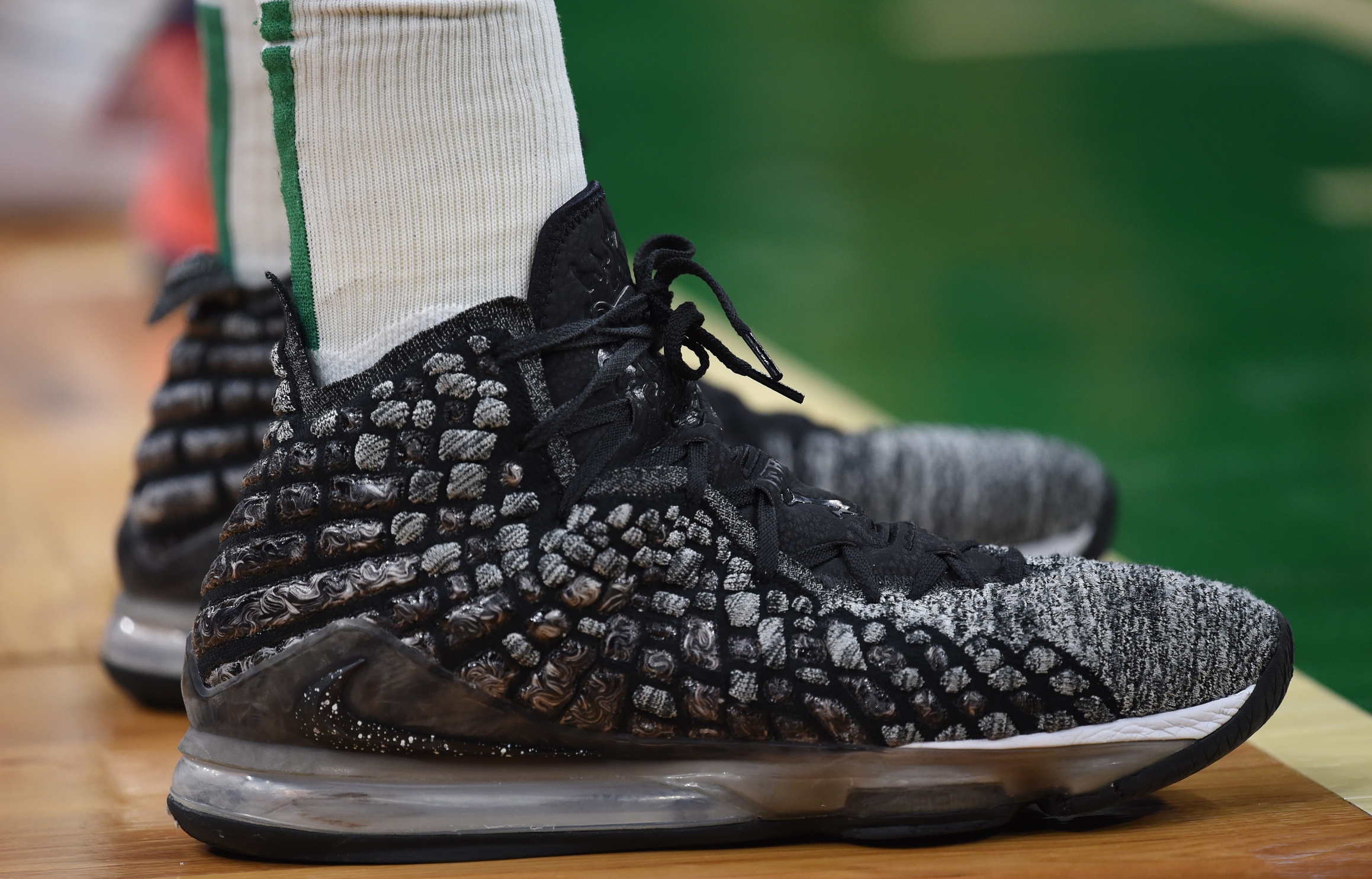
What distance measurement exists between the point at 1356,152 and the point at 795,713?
410 centimetres

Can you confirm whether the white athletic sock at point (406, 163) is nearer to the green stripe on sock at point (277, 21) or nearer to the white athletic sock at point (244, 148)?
the green stripe on sock at point (277, 21)

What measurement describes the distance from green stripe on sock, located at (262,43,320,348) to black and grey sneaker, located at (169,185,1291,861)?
0.06 ft

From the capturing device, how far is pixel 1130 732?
2.35 feet

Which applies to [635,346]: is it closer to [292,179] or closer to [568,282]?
[568,282]

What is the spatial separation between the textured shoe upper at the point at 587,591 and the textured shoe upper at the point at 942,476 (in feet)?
1.49

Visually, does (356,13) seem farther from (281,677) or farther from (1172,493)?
(1172,493)

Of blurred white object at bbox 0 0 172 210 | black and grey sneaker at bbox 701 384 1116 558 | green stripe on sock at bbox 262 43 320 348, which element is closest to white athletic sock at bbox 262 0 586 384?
green stripe on sock at bbox 262 43 320 348

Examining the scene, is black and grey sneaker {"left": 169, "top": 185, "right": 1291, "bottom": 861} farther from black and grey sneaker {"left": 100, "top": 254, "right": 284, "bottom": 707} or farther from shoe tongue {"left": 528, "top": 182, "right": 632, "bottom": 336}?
black and grey sneaker {"left": 100, "top": 254, "right": 284, "bottom": 707}

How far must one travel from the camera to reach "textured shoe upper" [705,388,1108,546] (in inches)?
46.9

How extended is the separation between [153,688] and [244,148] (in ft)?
1.37

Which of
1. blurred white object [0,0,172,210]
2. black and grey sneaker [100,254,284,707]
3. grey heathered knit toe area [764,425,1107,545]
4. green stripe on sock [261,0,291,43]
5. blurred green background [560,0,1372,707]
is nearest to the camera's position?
green stripe on sock [261,0,291,43]

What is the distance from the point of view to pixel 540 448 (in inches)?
28.3

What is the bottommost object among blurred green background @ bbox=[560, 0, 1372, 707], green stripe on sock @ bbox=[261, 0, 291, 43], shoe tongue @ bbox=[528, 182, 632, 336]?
blurred green background @ bbox=[560, 0, 1372, 707]

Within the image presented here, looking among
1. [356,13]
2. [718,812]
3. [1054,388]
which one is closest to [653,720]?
[718,812]
